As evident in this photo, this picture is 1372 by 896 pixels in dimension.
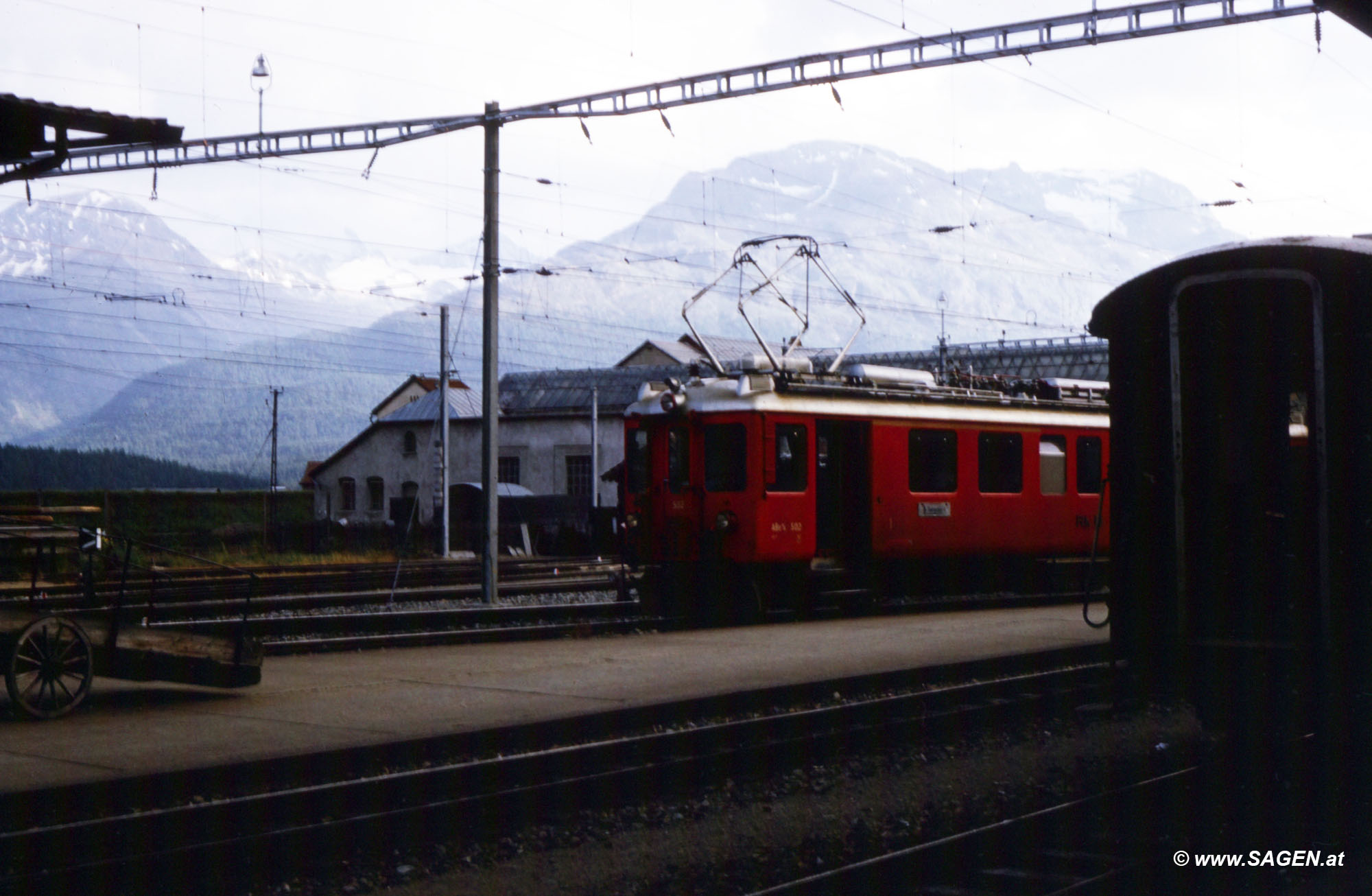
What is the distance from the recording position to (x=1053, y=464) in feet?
66.7

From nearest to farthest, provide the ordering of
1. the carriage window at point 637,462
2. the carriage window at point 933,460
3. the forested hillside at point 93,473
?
the carriage window at point 637,462 → the carriage window at point 933,460 → the forested hillside at point 93,473

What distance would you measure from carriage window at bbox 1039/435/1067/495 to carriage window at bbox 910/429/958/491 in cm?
191

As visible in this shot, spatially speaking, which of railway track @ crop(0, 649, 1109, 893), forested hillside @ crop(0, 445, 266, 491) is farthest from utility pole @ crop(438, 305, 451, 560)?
forested hillside @ crop(0, 445, 266, 491)

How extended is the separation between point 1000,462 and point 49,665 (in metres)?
13.2

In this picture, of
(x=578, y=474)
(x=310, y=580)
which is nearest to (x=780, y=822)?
(x=310, y=580)

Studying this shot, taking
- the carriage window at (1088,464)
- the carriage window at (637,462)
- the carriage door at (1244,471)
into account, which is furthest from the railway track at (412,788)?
the carriage window at (1088,464)

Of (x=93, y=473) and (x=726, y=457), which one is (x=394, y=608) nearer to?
(x=726, y=457)

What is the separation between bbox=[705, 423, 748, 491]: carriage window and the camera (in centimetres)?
1677

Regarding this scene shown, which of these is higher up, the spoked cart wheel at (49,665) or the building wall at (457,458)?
the building wall at (457,458)

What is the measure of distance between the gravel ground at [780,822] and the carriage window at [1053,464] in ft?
31.6

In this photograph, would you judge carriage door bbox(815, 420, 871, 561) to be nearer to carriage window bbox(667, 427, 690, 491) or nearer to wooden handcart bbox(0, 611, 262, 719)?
carriage window bbox(667, 427, 690, 491)

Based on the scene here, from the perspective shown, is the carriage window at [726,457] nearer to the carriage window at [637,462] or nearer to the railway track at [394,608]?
the carriage window at [637,462]

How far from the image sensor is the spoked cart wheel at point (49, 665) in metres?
9.64

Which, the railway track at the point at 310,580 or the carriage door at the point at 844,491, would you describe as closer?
the carriage door at the point at 844,491
